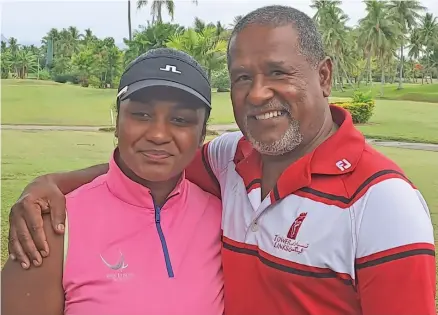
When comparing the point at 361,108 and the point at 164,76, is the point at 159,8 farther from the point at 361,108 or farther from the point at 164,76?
the point at 164,76

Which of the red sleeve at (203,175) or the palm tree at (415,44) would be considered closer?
the red sleeve at (203,175)

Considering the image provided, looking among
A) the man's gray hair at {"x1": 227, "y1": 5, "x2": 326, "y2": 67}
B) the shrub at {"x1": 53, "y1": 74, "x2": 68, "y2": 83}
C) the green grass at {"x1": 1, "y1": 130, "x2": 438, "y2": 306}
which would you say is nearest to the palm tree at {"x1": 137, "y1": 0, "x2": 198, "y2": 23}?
the shrub at {"x1": 53, "y1": 74, "x2": 68, "y2": 83}

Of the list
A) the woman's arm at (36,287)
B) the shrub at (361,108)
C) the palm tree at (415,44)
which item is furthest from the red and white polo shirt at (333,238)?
the palm tree at (415,44)

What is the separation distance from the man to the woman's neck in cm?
22

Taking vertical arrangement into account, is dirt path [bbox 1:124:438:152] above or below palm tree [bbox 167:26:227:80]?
below

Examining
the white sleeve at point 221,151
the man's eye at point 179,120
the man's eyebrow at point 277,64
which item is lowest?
the white sleeve at point 221,151

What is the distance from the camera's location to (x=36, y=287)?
1556mm

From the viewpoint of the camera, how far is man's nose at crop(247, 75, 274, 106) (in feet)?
5.91

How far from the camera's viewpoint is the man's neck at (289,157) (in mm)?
1907

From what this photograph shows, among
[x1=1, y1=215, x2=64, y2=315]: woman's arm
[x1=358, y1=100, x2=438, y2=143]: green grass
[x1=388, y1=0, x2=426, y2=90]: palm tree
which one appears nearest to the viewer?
[x1=1, y1=215, x2=64, y2=315]: woman's arm

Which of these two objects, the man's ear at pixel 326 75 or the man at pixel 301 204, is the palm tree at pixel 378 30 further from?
the man at pixel 301 204

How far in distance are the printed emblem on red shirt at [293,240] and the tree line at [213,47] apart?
4710 millimetres

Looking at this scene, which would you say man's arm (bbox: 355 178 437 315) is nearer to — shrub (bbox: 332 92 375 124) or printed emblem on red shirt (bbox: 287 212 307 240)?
printed emblem on red shirt (bbox: 287 212 307 240)

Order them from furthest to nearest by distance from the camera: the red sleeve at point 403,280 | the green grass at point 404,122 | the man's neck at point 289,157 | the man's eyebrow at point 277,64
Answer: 1. the green grass at point 404,122
2. the man's neck at point 289,157
3. the man's eyebrow at point 277,64
4. the red sleeve at point 403,280
